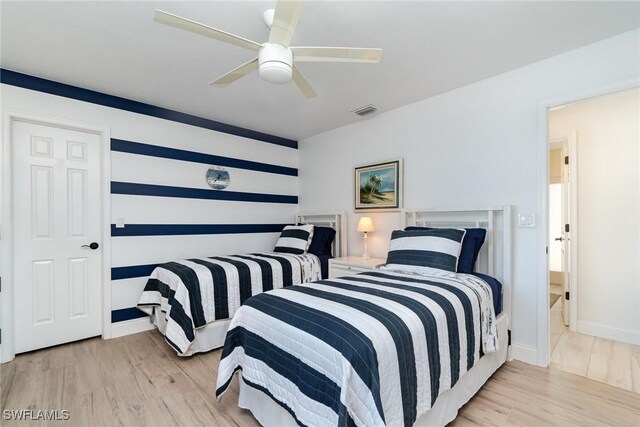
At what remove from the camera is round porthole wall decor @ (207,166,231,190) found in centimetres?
376

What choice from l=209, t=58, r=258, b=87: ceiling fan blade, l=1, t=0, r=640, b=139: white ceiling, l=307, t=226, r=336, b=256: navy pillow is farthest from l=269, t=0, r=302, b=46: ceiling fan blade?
l=307, t=226, r=336, b=256: navy pillow

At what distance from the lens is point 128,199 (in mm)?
3150

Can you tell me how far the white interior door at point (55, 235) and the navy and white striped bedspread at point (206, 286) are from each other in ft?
1.92

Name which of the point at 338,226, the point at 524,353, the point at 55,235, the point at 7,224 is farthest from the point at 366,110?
the point at 7,224

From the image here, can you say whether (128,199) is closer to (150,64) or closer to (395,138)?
(150,64)

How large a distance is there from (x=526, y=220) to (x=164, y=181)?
3658 mm

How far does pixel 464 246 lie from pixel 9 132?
13.2 ft

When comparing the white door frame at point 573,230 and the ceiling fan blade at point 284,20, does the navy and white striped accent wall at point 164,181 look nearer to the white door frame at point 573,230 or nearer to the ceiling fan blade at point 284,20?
the ceiling fan blade at point 284,20

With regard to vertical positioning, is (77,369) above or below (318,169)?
below

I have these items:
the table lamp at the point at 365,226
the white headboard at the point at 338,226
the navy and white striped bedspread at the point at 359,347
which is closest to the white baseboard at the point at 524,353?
the navy and white striped bedspread at the point at 359,347

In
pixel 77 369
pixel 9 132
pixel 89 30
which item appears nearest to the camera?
pixel 89 30

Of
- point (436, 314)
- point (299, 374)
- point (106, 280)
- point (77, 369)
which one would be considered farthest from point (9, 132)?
point (436, 314)

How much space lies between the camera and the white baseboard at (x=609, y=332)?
2.72 metres

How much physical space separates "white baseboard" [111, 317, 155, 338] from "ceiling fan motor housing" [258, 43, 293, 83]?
296 cm
